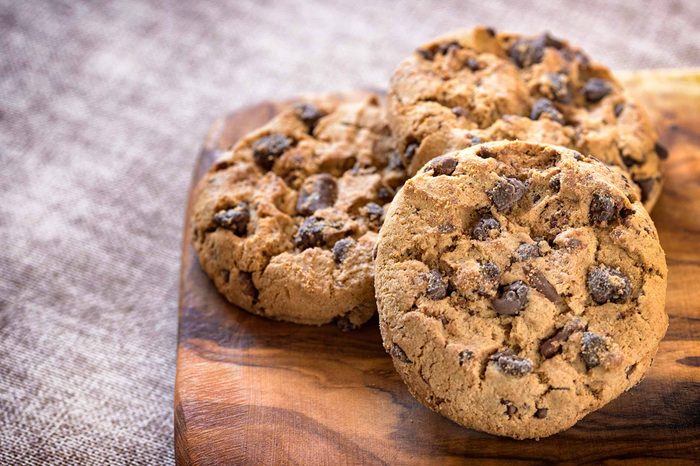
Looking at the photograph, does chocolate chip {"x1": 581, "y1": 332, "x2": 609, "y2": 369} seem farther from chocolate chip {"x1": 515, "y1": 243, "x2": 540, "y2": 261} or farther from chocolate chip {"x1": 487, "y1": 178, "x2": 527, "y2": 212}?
chocolate chip {"x1": 487, "y1": 178, "x2": 527, "y2": 212}

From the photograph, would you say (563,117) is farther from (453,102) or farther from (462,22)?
(462,22)

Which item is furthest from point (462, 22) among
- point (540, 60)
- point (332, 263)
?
point (332, 263)

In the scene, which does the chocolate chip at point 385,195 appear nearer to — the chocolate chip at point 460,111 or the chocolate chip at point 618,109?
the chocolate chip at point 460,111

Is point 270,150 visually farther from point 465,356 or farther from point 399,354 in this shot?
point 465,356

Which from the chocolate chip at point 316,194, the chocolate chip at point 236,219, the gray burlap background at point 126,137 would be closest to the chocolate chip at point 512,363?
the chocolate chip at point 316,194

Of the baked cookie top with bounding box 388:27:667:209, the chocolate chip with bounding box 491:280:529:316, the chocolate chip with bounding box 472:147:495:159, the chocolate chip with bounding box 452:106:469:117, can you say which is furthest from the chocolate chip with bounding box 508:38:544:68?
the chocolate chip with bounding box 491:280:529:316
